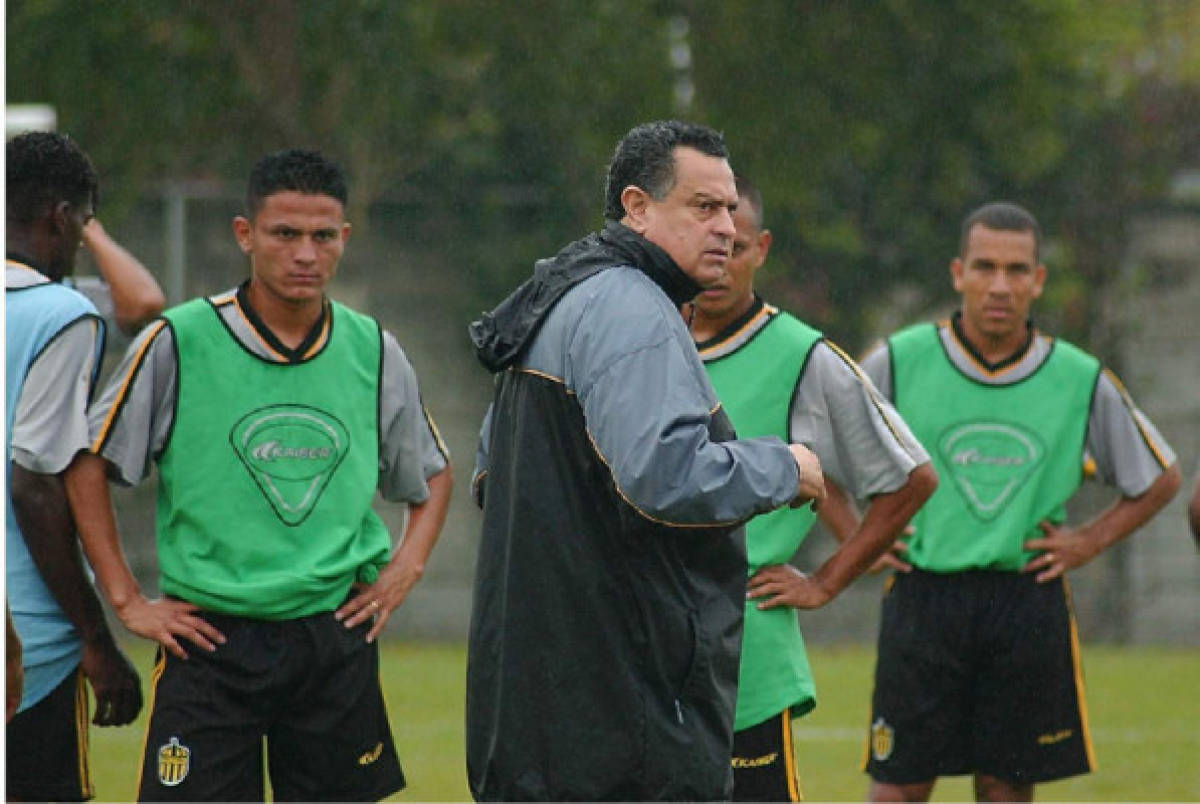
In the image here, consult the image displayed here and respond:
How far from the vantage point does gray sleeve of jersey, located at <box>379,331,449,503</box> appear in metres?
6.43

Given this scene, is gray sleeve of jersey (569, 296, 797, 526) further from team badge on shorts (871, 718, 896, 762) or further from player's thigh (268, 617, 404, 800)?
team badge on shorts (871, 718, 896, 762)

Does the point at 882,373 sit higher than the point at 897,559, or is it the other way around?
the point at 882,373

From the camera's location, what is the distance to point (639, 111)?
55.6 feet

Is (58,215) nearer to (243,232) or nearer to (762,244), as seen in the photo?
(243,232)

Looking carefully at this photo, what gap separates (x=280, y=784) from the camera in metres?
6.18

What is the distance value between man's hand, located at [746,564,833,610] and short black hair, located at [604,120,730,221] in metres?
1.74

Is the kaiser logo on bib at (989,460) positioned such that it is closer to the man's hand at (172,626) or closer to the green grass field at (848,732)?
the green grass field at (848,732)

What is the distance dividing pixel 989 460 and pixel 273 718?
2.93m

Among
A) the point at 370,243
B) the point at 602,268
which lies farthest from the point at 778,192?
the point at 602,268

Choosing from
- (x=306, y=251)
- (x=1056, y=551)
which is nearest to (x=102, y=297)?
(x=306, y=251)

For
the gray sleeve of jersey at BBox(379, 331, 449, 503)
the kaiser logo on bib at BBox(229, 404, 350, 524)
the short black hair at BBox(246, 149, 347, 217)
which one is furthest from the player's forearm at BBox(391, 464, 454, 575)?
the short black hair at BBox(246, 149, 347, 217)

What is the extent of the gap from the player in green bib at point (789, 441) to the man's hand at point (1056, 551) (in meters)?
1.36

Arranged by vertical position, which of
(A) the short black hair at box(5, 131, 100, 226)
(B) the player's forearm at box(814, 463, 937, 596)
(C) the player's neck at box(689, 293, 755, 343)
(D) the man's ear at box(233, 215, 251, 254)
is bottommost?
(B) the player's forearm at box(814, 463, 937, 596)

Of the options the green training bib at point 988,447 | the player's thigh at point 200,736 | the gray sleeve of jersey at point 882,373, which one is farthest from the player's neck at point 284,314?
the green training bib at point 988,447
